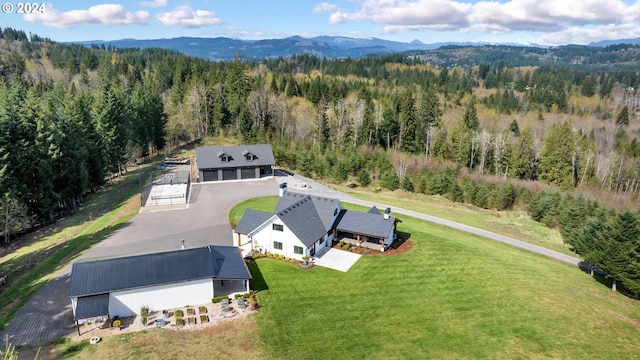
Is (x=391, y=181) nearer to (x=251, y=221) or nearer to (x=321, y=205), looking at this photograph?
(x=321, y=205)

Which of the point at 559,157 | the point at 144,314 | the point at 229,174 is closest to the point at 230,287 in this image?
the point at 144,314

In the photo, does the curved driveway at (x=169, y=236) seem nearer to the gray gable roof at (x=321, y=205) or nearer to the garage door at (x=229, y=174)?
the garage door at (x=229, y=174)

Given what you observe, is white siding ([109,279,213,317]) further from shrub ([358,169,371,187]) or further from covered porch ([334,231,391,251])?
shrub ([358,169,371,187])

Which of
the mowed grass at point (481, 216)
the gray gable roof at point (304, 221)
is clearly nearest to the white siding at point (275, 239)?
the gray gable roof at point (304, 221)

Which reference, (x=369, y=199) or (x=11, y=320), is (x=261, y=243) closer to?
(x=11, y=320)

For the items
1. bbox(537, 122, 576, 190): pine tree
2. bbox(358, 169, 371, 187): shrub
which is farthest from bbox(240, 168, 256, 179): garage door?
bbox(537, 122, 576, 190): pine tree

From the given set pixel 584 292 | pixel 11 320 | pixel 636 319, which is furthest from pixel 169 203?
pixel 636 319
